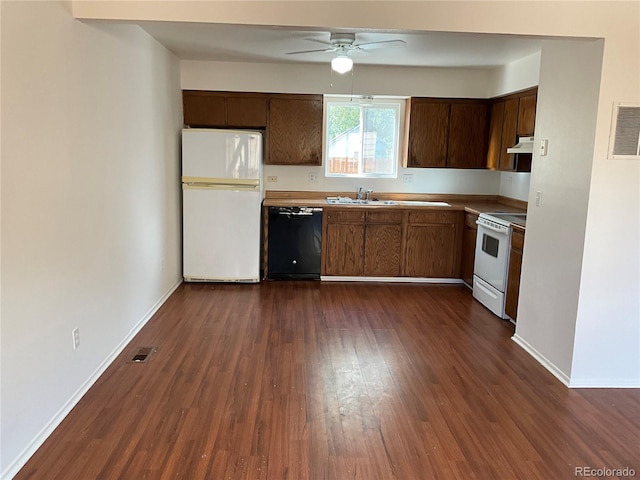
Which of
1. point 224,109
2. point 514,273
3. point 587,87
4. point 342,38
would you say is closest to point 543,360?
point 514,273

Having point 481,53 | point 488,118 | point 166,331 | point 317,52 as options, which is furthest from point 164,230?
point 488,118

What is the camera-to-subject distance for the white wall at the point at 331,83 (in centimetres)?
530

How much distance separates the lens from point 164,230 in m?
4.59

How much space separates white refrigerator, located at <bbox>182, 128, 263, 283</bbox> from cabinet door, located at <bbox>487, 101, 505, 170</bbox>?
8.31 ft

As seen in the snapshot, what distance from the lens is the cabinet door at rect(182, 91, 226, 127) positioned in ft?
17.4

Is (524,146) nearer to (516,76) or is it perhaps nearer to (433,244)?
(516,76)

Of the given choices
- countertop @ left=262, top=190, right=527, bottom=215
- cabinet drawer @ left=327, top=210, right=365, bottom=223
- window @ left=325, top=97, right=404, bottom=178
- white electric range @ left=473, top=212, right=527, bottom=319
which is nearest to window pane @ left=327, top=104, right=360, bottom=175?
window @ left=325, top=97, right=404, bottom=178

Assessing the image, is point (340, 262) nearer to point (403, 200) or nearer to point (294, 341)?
point (403, 200)

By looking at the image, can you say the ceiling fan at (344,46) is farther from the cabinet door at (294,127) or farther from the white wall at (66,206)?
the white wall at (66,206)

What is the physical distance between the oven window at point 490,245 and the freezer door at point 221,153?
234 centimetres

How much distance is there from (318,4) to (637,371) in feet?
9.76

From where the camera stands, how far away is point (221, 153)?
16.4 ft

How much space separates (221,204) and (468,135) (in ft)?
9.39

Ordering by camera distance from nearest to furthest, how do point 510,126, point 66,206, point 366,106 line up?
point 66,206 → point 510,126 → point 366,106
